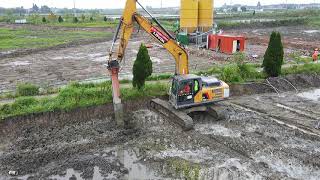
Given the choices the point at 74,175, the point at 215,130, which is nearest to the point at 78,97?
the point at 74,175

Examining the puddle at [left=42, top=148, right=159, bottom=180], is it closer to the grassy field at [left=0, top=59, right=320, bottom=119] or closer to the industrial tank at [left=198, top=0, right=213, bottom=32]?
the grassy field at [left=0, top=59, right=320, bottom=119]

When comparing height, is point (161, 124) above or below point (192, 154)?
above

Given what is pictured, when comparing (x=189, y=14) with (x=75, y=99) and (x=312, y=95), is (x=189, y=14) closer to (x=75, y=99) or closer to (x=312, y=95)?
(x=312, y=95)

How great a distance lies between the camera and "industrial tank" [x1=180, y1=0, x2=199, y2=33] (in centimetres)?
3638

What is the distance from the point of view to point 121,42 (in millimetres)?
14711

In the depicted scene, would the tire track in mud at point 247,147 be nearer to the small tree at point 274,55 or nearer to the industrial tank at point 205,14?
the small tree at point 274,55

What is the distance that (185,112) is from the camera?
15.5 metres

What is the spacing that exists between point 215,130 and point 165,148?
9.11ft

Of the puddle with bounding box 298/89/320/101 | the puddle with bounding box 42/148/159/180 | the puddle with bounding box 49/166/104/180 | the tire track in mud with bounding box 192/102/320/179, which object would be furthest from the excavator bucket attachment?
the puddle with bounding box 298/89/320/101

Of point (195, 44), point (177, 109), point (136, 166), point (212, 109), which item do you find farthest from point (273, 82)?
point (195, 44)

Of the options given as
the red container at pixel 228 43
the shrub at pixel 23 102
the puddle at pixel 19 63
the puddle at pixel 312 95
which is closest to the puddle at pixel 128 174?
the shrub at pixel 23 102

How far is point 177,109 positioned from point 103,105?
11.5 feet

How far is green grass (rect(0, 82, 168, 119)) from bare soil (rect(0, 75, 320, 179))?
1.03 feet

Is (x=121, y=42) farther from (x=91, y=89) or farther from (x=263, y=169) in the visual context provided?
(x=263, y=169)
